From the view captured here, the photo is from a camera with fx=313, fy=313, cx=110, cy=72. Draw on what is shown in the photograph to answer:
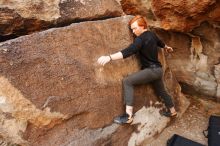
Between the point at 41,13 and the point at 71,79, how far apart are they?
73 cm

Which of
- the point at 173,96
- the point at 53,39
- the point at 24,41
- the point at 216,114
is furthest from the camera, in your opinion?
the point at 216,114

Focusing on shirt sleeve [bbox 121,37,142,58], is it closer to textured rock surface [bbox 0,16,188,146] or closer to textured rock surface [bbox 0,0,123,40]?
textured rock surface [bbox 0,16,188,146]

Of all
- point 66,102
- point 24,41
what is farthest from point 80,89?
point 24,41

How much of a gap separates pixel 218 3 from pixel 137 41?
3.98 ft

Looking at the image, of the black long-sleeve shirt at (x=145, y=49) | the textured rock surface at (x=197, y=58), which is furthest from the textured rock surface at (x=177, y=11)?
the black long-sleeve shirt at (x=145, y=49)

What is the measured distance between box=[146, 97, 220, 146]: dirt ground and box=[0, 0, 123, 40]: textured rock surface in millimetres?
1521

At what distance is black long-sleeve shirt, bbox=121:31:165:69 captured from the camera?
3.00 metres

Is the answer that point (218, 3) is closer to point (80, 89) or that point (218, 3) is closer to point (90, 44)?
point (90, 44)

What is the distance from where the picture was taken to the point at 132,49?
9.83ft

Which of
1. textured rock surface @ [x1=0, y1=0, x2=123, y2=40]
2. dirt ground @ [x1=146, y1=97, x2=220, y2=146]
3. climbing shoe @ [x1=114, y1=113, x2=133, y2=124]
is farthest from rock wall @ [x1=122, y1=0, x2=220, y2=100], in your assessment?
climbing shoe @ [x1=114, y1=113, x2=133, y2=124]

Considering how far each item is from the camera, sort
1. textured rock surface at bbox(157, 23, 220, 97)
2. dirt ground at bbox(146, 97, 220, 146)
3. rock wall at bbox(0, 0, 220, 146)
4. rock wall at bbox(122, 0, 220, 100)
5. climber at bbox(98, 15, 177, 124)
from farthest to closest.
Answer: textured rock surface at bbox(157, 23, 220, 97) < rock wall at bbox(122, 0, 220, 100) < dirt ground at bbox(146, 97, 220, 146) < climber at bbox(98, 15, 177, 124) < rock wall at bbox(0, 0, 220, 146)

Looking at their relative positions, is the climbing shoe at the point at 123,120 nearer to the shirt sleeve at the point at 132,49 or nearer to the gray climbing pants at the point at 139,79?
the gray climbing pants at the point at 139,79

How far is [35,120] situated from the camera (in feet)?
8.59

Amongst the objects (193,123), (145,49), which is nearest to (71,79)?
(145,49)
